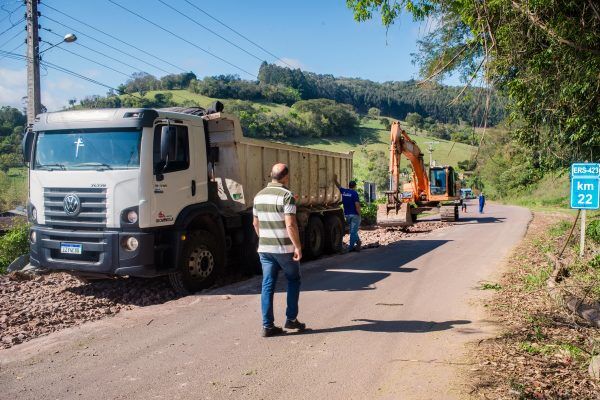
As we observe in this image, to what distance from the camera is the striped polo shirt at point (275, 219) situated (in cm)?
530

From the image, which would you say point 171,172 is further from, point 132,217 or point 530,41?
point 530,41

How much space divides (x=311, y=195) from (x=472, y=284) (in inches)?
196

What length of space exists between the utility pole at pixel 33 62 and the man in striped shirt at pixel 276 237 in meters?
9.51

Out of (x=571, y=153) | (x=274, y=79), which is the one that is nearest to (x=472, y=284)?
(x=571, y=153)

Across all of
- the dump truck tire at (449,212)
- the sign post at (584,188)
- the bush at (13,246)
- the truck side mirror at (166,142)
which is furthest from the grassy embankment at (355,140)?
the truck side mirror at (166,142)

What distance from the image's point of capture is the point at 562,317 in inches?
Answer: 243

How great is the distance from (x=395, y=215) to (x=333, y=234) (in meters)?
6.82

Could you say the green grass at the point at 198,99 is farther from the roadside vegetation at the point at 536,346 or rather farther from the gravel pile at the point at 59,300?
the roadside vegetation at the point at 536,346

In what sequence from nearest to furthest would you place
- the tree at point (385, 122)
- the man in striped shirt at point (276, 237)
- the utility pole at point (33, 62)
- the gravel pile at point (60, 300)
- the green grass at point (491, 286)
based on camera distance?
the man in striped shirt at point (276, 237)
the gravel pile at point (60, 300)
the green grass at point (491, 286)
the utility pole at point (33, 62)
the tree at point (385, 122)

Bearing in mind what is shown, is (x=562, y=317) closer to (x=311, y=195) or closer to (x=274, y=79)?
(x=311, y=195)

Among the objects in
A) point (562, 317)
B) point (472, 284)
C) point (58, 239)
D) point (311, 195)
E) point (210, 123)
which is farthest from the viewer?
point (311, 195)

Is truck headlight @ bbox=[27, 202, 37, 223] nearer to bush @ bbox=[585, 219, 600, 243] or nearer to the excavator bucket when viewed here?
bush @ bbox=[585, 219, 600, 243]

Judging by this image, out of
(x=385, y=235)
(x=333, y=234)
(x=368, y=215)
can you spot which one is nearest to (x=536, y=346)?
(x=333, y=234)

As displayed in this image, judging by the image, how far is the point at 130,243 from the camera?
282 inches
